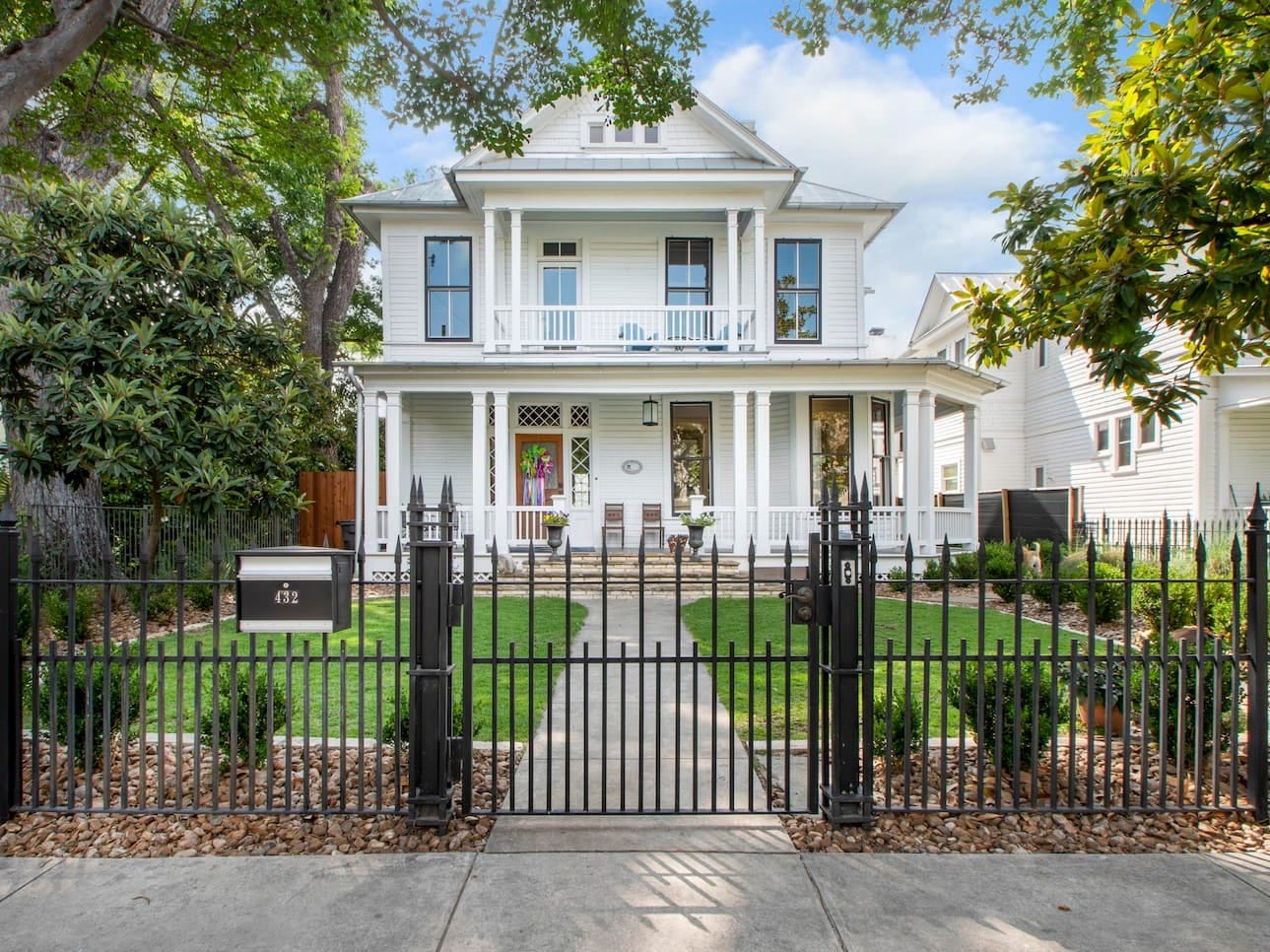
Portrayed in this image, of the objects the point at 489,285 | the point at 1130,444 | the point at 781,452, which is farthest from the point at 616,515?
the point at 1130,444

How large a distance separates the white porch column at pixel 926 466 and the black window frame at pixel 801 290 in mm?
2643

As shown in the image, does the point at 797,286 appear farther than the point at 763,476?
Yes

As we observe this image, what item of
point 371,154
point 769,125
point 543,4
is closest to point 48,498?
point 543,4

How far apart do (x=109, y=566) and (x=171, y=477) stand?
4.37 metres

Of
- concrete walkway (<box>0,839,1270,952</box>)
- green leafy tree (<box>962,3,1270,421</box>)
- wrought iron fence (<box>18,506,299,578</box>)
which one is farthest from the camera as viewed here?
wrought iron fence (<box>18,506,299,578</box>)

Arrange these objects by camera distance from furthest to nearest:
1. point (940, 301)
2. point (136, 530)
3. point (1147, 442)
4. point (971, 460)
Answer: point (940, 301) → point (1147, 442) → point (971, 460) → point (136, 530)

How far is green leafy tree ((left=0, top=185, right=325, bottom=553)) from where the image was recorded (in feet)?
22.8

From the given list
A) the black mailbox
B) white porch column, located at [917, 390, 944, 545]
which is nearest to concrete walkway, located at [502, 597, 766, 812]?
the black mailbox

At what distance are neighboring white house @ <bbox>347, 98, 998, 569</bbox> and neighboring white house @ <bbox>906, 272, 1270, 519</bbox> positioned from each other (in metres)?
3.10

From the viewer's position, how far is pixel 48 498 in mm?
10195

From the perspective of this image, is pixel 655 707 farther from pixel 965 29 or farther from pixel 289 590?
pixel 965 29

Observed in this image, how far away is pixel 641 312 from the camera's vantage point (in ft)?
49.6

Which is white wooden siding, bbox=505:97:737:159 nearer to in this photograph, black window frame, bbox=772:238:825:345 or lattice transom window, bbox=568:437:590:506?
black window frame, bbox=772:238:825:345

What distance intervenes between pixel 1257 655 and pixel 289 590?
4.97 meters
